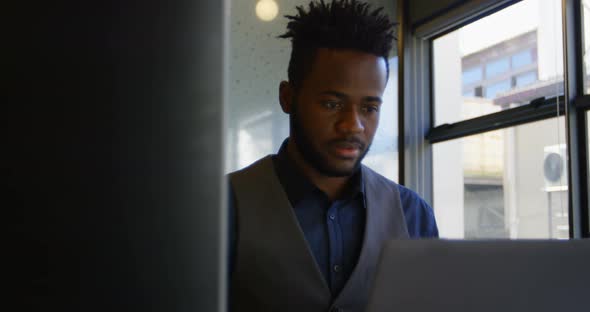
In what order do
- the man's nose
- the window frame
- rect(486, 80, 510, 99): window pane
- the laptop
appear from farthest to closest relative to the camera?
rect(486, 80, 510, 99): window pane → the window frame → the man's nose → the laptop

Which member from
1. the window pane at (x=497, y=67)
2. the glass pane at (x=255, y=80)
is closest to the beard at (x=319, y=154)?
the glass pane at (x=255, y=80)

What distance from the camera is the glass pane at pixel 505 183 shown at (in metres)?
1.98

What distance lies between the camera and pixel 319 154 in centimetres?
111

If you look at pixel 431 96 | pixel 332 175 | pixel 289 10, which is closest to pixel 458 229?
pixel 431 96

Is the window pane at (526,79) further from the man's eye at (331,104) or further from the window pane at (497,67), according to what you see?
the man's eye at (331,104)

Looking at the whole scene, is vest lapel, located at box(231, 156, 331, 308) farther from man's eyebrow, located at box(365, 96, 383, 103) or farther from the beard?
man's eyebrow, located at box(365, 96, 383, 103)

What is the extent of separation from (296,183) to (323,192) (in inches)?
2.4

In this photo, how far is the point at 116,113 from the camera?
0.44 ft

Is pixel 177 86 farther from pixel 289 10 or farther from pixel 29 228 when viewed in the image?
pixel 289 10

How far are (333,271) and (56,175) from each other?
911 mm

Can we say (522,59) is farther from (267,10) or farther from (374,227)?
(374,227)

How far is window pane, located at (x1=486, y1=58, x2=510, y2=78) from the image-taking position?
2275 millimetres

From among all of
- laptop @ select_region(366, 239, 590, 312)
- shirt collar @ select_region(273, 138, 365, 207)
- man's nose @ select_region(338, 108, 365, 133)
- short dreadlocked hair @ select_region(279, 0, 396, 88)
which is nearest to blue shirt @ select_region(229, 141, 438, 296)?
shirt collar @ select_region(273, 138, 365, 207)

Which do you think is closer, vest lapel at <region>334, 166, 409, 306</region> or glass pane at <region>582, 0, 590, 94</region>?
vest lapel at <region>334, 166, 409, 306</region>
